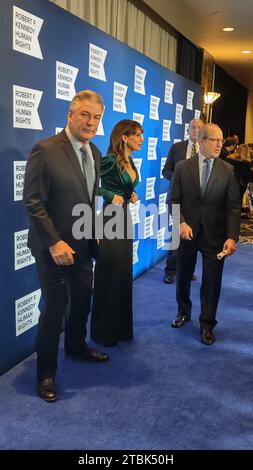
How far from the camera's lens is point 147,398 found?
253cm

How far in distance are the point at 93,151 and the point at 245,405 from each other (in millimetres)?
1597

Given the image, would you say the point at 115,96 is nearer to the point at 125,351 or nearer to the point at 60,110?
the point at 60,110

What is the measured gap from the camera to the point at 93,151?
102 inches

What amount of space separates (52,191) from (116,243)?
85 centimetres

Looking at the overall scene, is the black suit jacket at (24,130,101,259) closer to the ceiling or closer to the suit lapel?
the suit lapel

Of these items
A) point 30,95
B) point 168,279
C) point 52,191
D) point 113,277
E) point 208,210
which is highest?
point 30,95

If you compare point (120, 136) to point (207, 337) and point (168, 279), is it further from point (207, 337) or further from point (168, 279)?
point (168, 279)

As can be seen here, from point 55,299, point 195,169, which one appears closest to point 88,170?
point 55,299

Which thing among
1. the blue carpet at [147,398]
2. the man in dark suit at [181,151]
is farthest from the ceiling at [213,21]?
the blue carpet at [147,398]

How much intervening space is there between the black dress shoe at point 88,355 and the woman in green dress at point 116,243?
222 millimetres

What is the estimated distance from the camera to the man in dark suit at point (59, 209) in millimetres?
2258
